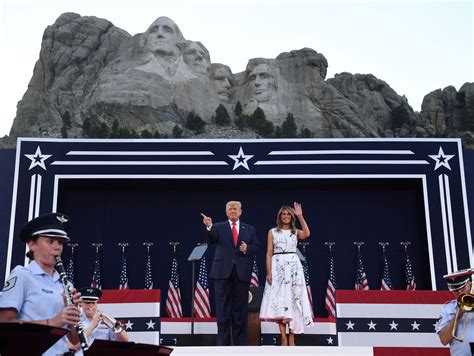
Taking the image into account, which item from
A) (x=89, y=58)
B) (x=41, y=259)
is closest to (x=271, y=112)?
(x=89, y=58)

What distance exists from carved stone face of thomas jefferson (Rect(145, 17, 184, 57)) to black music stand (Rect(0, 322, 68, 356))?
50968mm

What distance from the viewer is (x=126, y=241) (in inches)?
447

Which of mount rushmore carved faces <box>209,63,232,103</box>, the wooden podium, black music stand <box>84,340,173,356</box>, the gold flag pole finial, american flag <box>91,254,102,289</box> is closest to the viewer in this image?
black music stand <box>84,340,173,356</box>

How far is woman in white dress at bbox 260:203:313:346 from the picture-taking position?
7504 millimetres

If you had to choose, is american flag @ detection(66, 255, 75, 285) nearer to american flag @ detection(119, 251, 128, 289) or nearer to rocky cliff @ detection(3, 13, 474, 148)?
american flag @ detection(119, 251, 128, 289)

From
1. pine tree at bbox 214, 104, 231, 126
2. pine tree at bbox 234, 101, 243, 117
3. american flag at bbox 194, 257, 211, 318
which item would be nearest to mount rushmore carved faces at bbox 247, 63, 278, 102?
pine tree at bbox 234, 101, 243, 117

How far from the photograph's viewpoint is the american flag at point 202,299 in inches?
410

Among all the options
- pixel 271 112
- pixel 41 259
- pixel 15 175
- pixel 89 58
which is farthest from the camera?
pixel 89 58

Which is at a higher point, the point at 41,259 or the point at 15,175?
the point at 15,175

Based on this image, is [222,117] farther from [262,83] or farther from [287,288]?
[287,288]

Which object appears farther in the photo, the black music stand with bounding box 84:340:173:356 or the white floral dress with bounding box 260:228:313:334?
the white floral dress with bounding box 260:228:313:334

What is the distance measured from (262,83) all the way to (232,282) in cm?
4740

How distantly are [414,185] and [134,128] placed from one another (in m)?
37.8

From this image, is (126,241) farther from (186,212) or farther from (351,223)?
(351,223)
